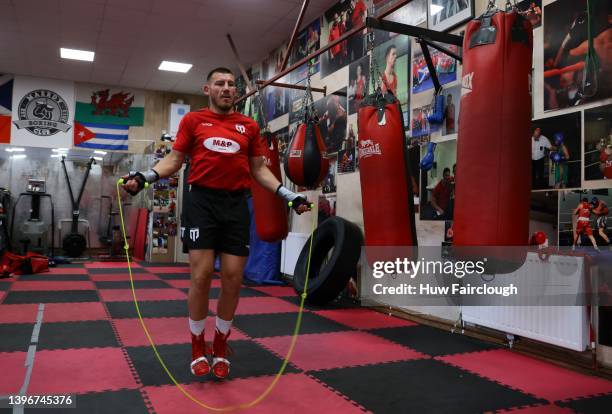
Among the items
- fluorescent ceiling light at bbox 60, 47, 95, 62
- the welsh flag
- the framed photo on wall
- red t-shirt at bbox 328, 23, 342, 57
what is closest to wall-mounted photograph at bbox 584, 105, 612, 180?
the framed photo on wall

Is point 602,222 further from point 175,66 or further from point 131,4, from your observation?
point 175,66

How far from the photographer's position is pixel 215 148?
104 inches

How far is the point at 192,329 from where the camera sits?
2.66 m

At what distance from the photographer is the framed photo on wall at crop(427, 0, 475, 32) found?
12.7ft

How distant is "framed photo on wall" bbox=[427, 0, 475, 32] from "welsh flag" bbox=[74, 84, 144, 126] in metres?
7.65

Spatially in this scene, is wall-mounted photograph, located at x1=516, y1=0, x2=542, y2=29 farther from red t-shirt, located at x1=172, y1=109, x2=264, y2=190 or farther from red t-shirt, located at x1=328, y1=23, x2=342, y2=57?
red t-shirt, located at x1=328, y1=23, x2=342, y2=57

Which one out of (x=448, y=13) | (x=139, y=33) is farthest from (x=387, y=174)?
(x=139, y=33)

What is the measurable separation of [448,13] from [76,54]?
660 centimetres

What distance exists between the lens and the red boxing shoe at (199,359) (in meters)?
2.55

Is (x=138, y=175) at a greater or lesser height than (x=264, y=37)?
lesser

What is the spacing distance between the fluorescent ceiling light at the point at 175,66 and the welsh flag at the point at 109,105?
183 centimetres

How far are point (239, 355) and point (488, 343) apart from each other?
5.85 feet

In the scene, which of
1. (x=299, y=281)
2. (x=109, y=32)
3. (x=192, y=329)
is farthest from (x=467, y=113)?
(x=109, y=32)

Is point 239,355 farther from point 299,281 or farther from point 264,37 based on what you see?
point 264,37
